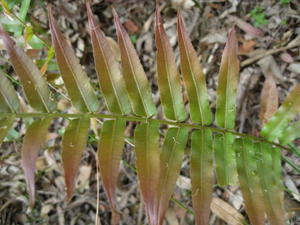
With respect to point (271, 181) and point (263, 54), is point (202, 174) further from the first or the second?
point (263, 54)

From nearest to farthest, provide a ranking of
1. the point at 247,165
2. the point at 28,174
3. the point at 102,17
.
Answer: the point at 28,174 → the point at 247,165 → the point at 102,17

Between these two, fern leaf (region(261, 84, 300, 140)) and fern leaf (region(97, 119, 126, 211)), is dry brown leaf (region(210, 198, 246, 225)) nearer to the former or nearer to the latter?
fern leaf (region(261, 84, 300, 140))

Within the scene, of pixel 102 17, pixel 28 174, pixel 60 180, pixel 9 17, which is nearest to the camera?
pixel 28 174

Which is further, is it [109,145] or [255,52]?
[255,52]

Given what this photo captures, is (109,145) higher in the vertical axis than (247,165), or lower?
higher

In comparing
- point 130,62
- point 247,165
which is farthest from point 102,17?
point 247,165

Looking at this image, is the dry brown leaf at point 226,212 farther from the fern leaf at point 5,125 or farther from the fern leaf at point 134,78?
the fern leaf at point 5,125

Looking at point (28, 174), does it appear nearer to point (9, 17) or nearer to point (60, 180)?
point (9, 17)

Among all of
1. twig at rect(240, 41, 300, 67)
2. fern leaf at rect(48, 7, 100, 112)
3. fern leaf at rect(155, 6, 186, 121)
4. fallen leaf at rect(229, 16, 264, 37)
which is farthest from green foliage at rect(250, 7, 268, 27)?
fern leaf at rect(48, 7, 100, 112)
